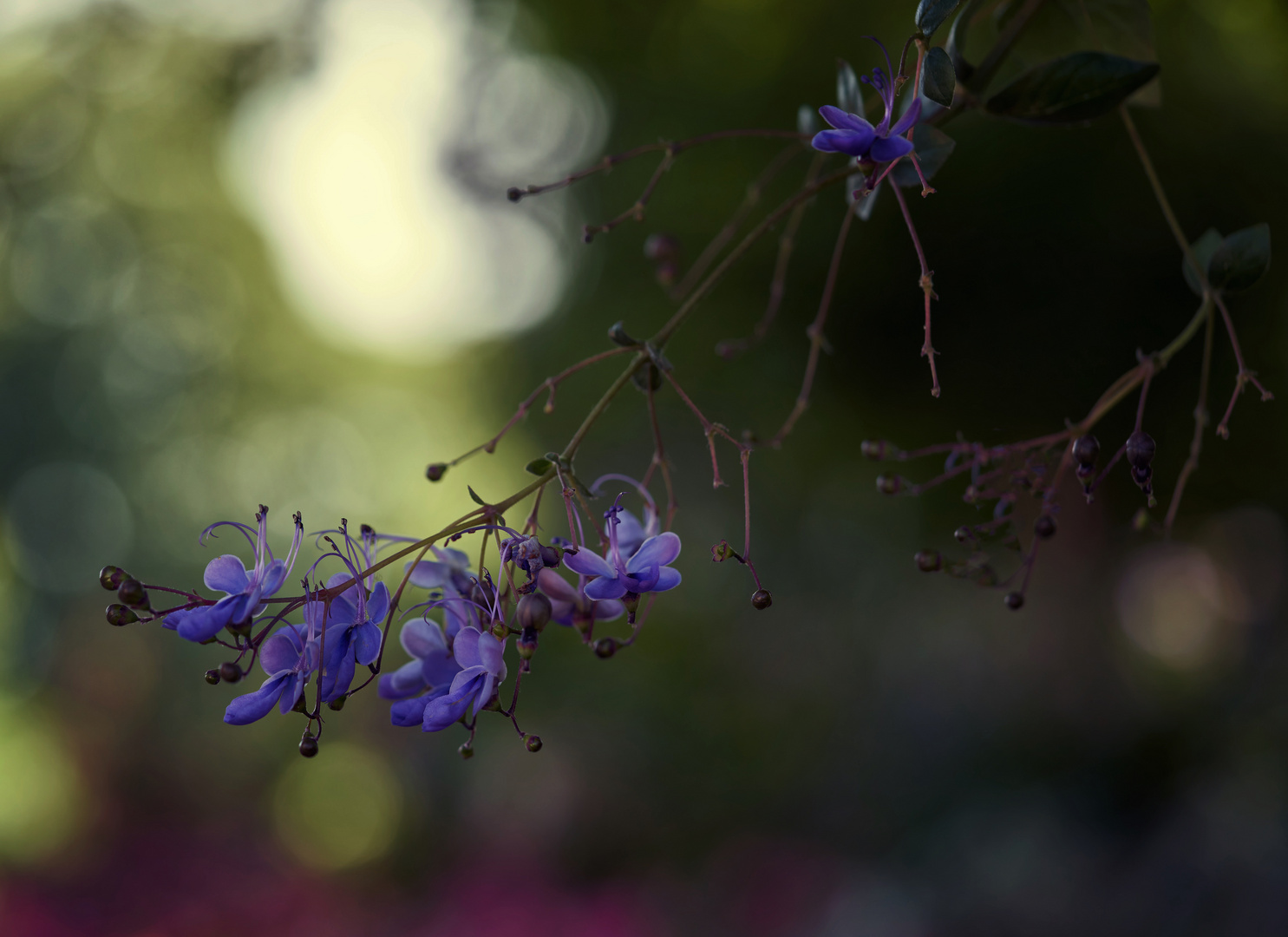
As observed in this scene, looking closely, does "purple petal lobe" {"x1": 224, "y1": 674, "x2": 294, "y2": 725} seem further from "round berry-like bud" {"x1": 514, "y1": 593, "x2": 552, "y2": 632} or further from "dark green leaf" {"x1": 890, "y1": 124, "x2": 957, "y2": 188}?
"dark green leaf" {"x1": 890, "y1": 124, "x2": 957, "y2": 188}

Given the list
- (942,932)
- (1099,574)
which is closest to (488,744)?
(942,932)

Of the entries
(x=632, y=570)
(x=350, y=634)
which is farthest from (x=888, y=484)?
(x=350, y=634)

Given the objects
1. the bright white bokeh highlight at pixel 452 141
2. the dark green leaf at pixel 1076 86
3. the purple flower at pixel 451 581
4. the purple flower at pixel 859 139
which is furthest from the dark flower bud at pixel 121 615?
the bright white bokeh highlight at pixel 452 141

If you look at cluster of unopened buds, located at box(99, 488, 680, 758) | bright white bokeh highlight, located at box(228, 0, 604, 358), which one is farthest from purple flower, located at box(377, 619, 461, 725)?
bright white bokeh highlight, located at box(228, 0, 604, 358)

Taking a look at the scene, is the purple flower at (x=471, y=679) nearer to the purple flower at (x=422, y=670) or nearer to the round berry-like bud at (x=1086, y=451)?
the purple flower at (x=422, y=670)

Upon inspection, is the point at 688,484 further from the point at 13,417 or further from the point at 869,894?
the point at 13,417

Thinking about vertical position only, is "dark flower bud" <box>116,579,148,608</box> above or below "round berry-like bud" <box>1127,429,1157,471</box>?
above
